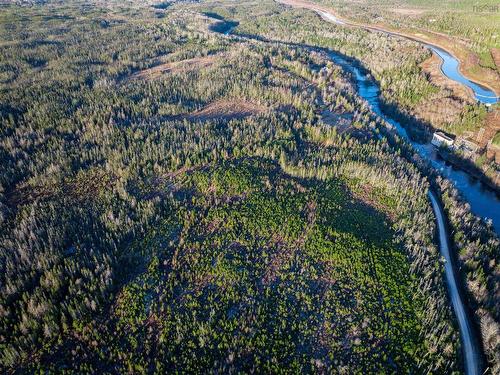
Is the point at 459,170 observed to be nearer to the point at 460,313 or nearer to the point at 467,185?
the point at 467,185

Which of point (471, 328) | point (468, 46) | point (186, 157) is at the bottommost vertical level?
point (471, 328)

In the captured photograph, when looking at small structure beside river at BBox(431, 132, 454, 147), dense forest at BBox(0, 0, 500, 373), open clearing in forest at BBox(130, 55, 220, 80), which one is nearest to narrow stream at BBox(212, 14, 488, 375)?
small structure beside river at BBox(431, 132, 454, 147)

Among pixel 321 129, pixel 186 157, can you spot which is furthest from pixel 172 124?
pixel 321 129

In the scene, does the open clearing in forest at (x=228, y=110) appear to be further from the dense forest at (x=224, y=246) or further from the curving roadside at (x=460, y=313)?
the curving roadside at (x=460, y=313)

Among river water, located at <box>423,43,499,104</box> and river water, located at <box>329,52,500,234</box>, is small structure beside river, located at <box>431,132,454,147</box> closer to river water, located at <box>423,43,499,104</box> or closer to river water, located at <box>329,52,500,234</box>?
river water, located at <box>329,52,500,234</box>

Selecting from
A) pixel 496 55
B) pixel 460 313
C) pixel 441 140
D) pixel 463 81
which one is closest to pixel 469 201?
pixel 441 140

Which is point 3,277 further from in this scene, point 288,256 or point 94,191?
point 288,256

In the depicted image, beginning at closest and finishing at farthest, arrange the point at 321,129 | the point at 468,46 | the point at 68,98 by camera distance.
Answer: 1. the point at 321,129
2. the point at 68,98
3. the point at 468,46
